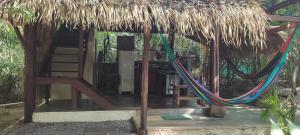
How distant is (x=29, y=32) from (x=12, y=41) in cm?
257

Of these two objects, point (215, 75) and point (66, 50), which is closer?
point (215, 75)

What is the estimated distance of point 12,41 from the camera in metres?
6.20

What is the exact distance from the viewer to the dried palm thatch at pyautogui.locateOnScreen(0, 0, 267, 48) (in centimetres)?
319

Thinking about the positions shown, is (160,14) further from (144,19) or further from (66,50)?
(66,50)

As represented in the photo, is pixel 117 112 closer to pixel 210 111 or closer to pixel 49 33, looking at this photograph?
pixel 210 111

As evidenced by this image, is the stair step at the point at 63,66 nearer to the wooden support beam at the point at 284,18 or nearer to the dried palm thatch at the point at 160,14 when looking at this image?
the dried palm thatch at the point at 160,14

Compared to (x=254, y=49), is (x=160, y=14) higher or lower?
higher

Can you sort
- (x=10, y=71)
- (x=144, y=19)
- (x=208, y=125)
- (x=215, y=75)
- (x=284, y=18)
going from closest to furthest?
1. (x=144, y=19)
2. (x=208, y=125)
3. (x=284, y=18)
4. (x=215, y=75)
5. (x=10, y=71)

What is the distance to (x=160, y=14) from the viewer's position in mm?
3340

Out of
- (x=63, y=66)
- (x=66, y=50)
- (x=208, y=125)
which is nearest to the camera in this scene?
(x=208, y=125)

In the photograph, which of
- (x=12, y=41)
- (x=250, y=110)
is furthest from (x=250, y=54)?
(x=12, y=41)

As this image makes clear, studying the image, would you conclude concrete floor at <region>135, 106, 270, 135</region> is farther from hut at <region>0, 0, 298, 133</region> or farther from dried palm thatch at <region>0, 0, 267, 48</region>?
dried palm thatch at <region>0, 0, 267, 48</region>

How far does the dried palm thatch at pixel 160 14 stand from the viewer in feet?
10.5

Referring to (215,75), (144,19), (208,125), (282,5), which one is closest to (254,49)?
(282,5)
